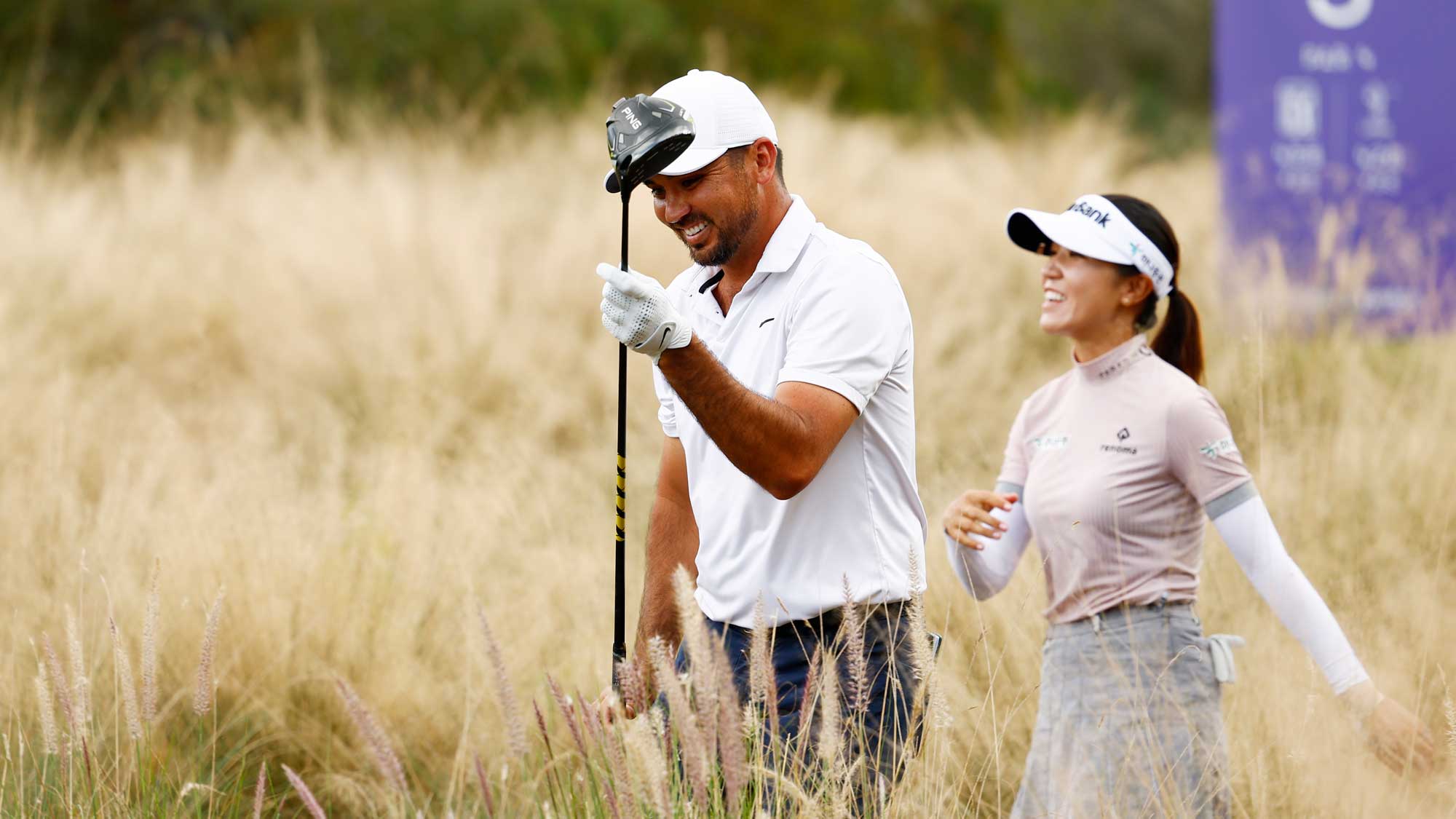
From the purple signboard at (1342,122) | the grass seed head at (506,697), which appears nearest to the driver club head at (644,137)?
the grass seed head at (506,697)

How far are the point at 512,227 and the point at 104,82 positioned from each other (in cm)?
573

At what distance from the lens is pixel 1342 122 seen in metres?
9.48

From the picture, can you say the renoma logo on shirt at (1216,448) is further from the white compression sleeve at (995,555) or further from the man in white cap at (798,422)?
the man in white cap at (798,422)

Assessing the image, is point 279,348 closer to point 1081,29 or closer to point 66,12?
point 66,12

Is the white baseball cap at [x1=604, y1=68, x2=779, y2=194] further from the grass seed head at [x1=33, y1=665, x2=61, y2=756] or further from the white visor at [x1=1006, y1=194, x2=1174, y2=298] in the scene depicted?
the grass seed head at [x1=33, y1=665, x2=61, y2=756]

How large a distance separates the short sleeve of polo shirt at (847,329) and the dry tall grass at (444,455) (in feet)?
1.99

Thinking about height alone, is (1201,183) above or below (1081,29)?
below

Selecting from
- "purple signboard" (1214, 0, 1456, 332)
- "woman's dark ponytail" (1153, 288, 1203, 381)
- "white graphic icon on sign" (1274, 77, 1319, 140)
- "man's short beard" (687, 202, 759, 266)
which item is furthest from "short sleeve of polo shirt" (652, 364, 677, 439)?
"white graphic icon on sign" (1274, 77, 1319, 140)

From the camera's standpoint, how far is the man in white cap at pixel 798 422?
107 inches

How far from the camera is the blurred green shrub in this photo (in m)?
13.6

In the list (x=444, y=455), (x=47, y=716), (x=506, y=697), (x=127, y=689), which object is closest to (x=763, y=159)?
(x=506, y=697)

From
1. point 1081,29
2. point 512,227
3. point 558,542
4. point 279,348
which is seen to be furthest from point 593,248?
point 1081,29

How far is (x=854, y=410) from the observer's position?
272 cm

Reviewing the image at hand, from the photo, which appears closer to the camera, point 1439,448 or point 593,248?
point 1439,448
